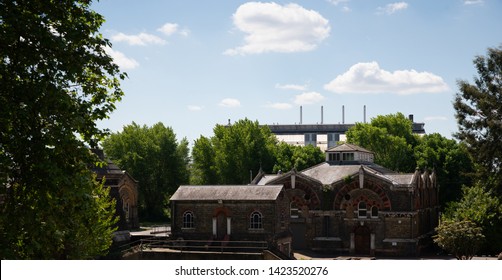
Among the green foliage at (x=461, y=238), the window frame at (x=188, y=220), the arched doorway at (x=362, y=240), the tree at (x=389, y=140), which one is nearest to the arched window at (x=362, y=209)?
the arched doorway at (x=362, y=240)

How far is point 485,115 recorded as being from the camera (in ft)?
179

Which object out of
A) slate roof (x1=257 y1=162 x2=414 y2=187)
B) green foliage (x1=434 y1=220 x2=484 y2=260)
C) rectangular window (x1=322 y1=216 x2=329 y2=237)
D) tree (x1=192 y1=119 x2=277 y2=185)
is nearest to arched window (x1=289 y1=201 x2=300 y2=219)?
rectangular window (x1=322 y1=216 x2=329 y2=237)

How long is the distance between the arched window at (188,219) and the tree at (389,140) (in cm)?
3471

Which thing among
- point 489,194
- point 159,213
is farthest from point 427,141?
point 159,213

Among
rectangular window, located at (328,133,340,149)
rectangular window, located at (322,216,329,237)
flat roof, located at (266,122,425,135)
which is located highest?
flat roof, located at (266,122,425,135)

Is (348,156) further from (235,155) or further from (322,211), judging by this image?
(235,155)

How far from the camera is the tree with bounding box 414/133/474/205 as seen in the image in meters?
73.8

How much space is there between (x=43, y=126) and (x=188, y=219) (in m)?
36.7

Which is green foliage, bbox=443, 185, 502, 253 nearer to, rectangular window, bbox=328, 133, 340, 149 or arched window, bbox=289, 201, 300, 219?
arched window, bbox=289, 201, 300, 219

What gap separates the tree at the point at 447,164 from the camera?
73.8 meters

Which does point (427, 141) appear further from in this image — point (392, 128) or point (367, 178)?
point (367, 178)

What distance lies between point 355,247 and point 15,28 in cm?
4518

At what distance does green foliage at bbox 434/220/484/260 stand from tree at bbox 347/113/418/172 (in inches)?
1155
